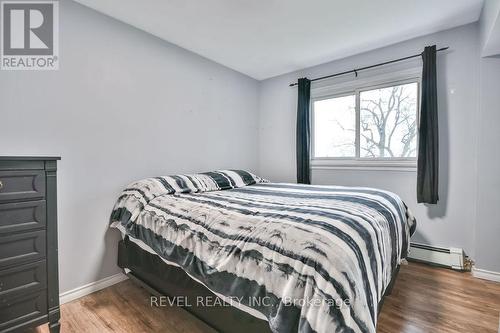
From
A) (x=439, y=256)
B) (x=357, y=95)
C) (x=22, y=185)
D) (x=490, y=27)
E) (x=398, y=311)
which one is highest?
(x=490, y=27)

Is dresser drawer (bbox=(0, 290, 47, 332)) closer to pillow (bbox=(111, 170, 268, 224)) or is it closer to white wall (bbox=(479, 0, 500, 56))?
pillow (bbox=(111, 170, 268, 224))

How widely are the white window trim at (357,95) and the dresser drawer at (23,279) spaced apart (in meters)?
2.93

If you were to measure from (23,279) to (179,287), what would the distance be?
0.82m

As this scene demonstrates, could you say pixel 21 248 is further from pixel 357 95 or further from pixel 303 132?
pixel 357 95

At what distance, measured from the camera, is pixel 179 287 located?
150cm

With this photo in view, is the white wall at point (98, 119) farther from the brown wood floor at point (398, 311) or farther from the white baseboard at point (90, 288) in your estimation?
the brown wood floor at point (398, 311)

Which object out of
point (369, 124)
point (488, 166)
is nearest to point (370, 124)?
point (369, 124)

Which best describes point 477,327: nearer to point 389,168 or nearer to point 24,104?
point 389,168

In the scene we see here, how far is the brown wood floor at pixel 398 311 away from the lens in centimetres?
153

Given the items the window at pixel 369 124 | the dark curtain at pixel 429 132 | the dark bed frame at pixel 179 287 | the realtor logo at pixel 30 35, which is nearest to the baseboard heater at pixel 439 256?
the dark curtain at pixel 429 132

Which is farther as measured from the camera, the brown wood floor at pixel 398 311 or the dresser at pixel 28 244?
the brown wood floor at pixel 398 311

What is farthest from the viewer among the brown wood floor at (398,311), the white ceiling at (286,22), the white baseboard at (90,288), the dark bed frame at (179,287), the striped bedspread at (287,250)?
the white ceiling at (286,22)

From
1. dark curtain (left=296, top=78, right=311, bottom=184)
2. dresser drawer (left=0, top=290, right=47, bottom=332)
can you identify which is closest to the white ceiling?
dark curtain (left=296, top=78, right=311, bottom=184)

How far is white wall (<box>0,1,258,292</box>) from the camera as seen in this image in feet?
5.69
